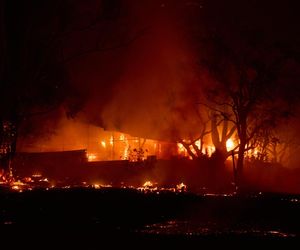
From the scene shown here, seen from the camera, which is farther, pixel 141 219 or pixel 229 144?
pixel 229 144

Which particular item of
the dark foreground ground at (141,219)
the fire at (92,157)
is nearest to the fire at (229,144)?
the fire at (92,157)

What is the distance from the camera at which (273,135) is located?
27.7 metres

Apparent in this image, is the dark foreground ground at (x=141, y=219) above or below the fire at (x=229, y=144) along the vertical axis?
below

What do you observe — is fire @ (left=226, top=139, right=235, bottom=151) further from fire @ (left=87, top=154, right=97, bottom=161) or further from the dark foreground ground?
the dark foreground ground

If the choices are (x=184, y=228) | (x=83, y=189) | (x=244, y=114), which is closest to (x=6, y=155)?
(x=83, y=189)

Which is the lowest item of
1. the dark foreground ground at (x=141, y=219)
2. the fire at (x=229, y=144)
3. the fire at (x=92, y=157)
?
the dark foreground ground at (x=141, y=219)

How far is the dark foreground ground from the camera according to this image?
22.4ft

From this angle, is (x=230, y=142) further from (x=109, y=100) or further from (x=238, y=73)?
(x=109, y=100)

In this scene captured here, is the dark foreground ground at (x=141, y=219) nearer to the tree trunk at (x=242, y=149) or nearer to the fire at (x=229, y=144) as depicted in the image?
the tree trunk at (x=242, y=149)

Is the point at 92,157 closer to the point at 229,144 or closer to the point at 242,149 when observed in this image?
the point at 229,144

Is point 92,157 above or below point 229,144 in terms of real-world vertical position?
below

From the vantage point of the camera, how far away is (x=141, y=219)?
777cm

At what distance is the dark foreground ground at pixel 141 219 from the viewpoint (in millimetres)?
6820

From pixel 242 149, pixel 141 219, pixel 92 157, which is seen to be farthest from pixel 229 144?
pixel 141 219
